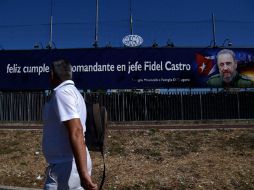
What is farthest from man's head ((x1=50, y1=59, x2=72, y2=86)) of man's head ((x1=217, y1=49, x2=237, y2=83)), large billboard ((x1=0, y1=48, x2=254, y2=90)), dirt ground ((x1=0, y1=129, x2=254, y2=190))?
man's head ((x1=217, y1=49, x2=237, y2=83))

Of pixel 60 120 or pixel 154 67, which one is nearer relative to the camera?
pixel 60 120

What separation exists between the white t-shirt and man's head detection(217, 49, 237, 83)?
23.2 meters

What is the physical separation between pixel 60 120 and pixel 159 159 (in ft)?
29.6

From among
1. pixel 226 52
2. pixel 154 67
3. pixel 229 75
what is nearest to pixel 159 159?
pixel 154 67

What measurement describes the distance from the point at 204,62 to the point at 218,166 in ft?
50.5

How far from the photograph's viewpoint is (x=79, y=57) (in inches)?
1048

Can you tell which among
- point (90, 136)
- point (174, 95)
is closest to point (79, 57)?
point (174, 95)

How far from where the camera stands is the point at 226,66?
2633cm

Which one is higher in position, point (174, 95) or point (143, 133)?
point (174, 95)

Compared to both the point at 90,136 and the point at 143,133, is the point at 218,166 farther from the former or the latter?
the point at 90,136

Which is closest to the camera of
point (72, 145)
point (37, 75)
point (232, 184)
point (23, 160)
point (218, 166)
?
point (72, 145)

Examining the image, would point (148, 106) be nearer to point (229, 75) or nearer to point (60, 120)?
point (229, 75)

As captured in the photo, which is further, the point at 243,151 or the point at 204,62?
the point at 204,62

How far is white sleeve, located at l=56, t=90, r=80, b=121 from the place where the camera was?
146 inches
